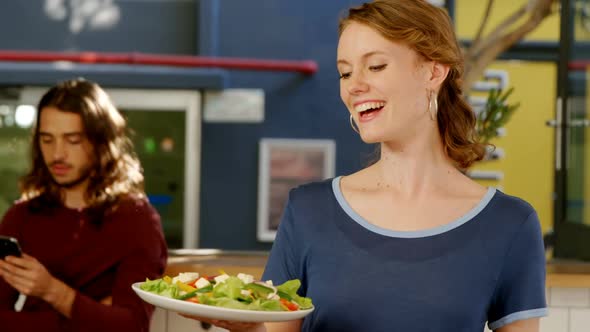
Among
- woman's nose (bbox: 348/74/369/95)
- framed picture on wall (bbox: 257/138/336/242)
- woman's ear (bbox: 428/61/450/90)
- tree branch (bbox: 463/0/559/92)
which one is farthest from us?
framed picture on wall (bbox: 257/138/336/242)

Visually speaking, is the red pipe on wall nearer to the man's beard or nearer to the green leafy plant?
the green leafy plant

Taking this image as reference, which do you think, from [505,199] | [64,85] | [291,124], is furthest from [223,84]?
[505,199]

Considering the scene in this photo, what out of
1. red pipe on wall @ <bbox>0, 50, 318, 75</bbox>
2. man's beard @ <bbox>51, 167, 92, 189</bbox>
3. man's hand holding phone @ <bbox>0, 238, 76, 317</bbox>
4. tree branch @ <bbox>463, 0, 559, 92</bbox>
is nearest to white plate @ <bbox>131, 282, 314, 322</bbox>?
man's hand holding phone @ <bbox>0, 238, 76, 317</bbox>

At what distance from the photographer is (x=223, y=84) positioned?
7.88 meters

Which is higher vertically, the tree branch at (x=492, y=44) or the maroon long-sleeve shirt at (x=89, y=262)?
the tree branch at (x=492, y=44)

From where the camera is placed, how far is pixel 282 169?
320 inches

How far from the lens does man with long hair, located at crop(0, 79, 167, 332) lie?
2346mm

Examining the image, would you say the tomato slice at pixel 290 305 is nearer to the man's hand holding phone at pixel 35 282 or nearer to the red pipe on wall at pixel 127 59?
the man's hand holding phone at pixel 35 282

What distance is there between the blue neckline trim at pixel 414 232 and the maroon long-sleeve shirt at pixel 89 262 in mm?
944

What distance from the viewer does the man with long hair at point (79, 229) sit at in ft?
7.70

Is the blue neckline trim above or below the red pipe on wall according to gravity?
below

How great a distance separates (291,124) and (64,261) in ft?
19.5

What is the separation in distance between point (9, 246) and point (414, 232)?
1.18 metres

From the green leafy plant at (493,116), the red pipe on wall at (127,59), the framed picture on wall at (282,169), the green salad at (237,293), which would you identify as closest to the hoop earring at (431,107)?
the green salad at (237,293)
